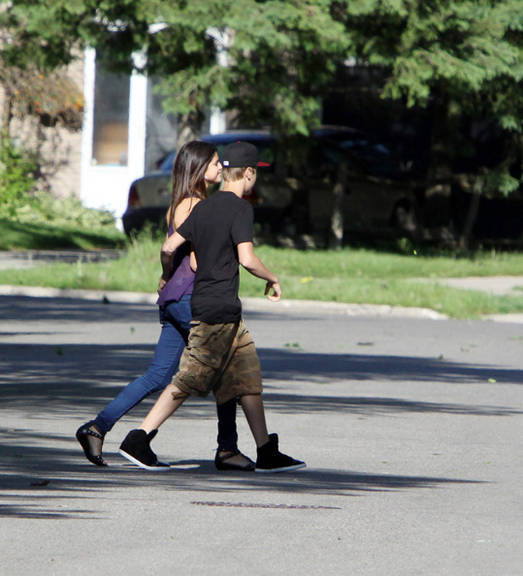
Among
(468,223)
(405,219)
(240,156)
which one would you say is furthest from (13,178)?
(240,156)

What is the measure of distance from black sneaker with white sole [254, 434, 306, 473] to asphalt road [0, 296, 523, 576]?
73 mm

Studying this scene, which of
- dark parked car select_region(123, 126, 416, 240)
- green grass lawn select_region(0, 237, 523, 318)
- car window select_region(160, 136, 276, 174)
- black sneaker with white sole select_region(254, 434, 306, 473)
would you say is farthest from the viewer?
dark parked car select_region(123, 126, 416, 240)

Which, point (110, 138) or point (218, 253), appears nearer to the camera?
point (218, 253)

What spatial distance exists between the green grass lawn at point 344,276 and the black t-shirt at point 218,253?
10.5m

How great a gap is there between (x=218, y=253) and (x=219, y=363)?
579 millimetres

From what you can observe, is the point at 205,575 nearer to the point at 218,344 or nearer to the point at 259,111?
the point at 218,344

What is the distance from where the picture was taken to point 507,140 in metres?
24.9

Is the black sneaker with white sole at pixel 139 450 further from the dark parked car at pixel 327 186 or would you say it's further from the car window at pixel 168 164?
the car window at pixel 168 164

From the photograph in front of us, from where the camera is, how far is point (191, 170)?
7.34 meters

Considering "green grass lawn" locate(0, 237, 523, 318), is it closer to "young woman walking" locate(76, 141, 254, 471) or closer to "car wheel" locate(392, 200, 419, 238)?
"car wheel" locate(392, 200, 419, 238)

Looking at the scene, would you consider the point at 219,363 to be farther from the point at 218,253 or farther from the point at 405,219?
the point at 405,219

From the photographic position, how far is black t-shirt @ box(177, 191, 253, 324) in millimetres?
7008

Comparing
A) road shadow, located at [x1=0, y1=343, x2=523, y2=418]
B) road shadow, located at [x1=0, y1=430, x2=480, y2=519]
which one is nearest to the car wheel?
road shadow, located at [x1=0, y1=343, x2=523, y2=418]

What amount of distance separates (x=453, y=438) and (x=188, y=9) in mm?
12074
